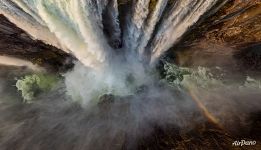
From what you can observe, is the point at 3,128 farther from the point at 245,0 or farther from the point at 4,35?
the point at 245,0

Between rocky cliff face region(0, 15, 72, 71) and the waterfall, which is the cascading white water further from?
rocky cliff face region(0, 15, 72, 71)

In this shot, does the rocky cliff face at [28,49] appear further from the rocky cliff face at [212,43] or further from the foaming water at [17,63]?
the foaming water at [17,63]

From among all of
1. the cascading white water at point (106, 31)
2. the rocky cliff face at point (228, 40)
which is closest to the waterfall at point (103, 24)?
the cascading white water at point (106, 31)

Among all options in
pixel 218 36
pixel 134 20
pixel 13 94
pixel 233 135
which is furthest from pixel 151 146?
pixel 13 94

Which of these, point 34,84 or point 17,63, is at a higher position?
point 17,63

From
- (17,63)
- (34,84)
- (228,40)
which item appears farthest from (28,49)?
(228,40)

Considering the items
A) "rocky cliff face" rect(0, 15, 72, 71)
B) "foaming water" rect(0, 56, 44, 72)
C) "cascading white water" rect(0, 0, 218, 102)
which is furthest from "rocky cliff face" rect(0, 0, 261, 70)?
"cascading white water" rect(0, 0, 218, 102)

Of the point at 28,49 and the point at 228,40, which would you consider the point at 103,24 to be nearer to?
the point at 28,49
